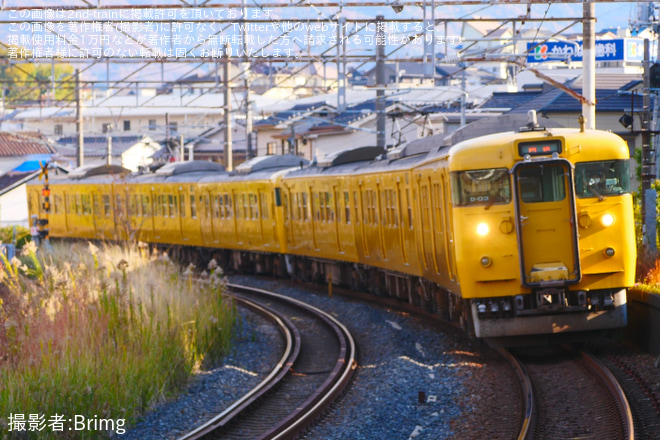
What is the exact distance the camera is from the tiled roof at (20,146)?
5409cm

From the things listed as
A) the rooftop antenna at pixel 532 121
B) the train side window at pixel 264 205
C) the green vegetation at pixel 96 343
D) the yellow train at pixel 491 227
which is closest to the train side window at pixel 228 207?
the train side window at pixel 264 205

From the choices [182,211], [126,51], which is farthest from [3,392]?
[182,211]

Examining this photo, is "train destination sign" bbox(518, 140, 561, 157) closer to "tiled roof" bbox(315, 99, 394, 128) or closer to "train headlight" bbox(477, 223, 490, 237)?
"train headlight" bbox(477, 223, 490, 237)

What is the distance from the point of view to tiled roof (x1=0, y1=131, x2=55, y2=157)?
54.1 metres

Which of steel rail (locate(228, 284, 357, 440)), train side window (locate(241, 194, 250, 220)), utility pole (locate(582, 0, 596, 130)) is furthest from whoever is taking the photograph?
train side window (locate(241, 194, 250, 220))

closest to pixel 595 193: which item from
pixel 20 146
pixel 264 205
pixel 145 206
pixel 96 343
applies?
pixel 96 343

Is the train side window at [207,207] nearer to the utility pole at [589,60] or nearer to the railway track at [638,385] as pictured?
the utility pole at [589,60]

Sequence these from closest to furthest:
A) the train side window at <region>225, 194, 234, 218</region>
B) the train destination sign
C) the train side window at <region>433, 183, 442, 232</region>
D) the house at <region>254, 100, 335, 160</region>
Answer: the train destination sign < the train side window at <region>433, 183, 442, 232</region> < the train side window at <region>225, 194, 234, 218</region> < the house at <region>254, 100, 335, 160</region>

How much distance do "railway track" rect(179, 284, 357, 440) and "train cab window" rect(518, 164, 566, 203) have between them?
284cm

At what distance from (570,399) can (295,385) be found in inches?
129

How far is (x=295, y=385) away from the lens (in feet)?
38.1

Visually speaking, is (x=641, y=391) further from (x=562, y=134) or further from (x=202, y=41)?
(x=202, y=41)

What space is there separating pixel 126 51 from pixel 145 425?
11.4 m

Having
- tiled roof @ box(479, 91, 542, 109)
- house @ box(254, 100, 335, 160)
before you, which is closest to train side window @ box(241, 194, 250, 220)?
tiled roof @ box(479, 91, 542, 109)
